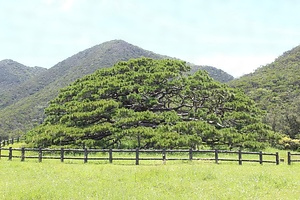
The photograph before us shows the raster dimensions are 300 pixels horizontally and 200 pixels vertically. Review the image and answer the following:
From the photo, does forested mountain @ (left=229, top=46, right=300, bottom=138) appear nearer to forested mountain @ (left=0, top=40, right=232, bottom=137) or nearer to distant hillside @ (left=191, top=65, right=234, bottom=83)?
distant hillside @ (left=191, top=65, right=234, bottom=83)

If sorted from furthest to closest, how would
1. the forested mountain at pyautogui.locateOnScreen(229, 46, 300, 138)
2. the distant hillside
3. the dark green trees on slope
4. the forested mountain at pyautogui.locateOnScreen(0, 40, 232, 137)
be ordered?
the distant hillside < the forested mountain at pyautogui.locateOnScreen(0, 40, 232, 137) < the forested mountain at pyautogui.locateOnScreen(229, 46, 300, 138) < the dark green trees on slope

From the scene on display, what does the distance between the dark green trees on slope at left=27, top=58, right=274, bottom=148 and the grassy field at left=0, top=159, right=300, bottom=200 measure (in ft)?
29.3

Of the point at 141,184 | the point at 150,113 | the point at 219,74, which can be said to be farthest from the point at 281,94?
the point at 219,74

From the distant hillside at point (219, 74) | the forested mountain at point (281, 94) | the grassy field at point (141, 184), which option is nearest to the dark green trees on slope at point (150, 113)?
the grassy field at point (141, 184)

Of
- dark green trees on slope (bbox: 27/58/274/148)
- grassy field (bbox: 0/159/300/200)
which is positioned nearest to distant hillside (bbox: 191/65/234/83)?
dark green trees on slope (bbox: 27/58/274/148)

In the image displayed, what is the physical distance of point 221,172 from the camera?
1608 centimetres

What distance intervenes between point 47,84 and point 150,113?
115775 millimetres

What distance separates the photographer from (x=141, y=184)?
13031 mm

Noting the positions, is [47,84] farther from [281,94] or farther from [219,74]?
[281,94]

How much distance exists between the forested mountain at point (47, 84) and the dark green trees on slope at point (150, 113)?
170ft

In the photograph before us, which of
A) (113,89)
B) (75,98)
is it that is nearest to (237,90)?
(113,89)

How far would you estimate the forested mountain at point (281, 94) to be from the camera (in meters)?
42.1

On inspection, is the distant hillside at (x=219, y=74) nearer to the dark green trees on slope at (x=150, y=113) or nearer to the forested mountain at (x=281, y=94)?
the forested mountain at (x=281, y=94)

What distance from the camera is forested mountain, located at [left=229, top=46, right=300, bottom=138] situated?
42062 mm
